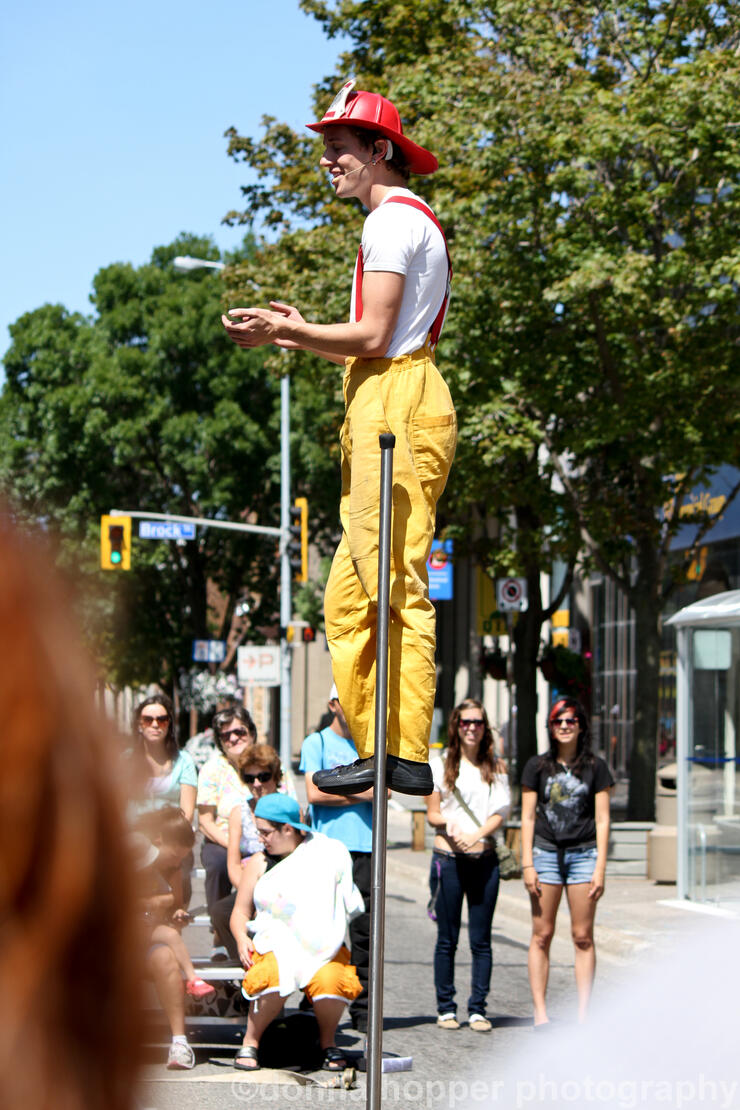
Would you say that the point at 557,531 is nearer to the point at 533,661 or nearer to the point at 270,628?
the point at 533,661

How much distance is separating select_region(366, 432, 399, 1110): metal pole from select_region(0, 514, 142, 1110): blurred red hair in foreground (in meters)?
2.44

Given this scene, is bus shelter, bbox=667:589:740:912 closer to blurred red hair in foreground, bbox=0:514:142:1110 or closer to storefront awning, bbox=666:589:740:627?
storefront awning, bbox=666:589:740:627

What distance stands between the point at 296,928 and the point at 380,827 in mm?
4021

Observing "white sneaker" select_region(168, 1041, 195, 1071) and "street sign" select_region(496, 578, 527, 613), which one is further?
"street sign" select_region(496, 578, 527, 613)

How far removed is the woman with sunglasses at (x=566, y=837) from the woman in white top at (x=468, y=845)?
40 cm

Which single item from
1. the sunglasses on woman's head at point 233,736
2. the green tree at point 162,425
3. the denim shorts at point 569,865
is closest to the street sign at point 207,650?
the green tree at point 162,425

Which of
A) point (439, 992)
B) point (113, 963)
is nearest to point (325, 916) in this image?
point (439, 992)

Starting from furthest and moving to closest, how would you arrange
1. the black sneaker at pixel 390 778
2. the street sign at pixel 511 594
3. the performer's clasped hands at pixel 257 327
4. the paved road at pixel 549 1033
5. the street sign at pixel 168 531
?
1. the street sign at pixel 168 531
2. the street sign at pixel 511 594
3. the performer's clasped hands at pixel 257 327
4. the black sneaker at pixel 390 778
5. the paved road at pixel 549 1033

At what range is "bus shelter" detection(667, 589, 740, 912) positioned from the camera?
Answer: 13.3 m

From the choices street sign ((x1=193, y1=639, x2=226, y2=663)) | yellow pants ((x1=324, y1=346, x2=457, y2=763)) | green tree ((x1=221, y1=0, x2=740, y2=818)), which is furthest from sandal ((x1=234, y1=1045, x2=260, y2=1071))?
street sign ((x1=193, y1=639, x2=226, y2=663))

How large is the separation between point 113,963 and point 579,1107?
798 millimetres

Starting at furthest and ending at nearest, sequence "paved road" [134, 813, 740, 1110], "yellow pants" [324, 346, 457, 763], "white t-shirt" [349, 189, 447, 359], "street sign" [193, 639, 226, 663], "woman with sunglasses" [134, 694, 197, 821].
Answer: "street sign" [193, 639, 226, 663], "woman with sunglasses" [134, 694, 197, 821], "white t-shirt" [349, 189, 447, 359], "yellow pants" [324, 346, 457, 763], "paved road" [134, 813, 740, 1110]

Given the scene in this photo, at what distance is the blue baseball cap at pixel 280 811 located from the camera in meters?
7.61

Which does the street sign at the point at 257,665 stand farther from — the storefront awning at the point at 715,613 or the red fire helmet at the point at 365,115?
the red fire helmet at the point at 365,115
